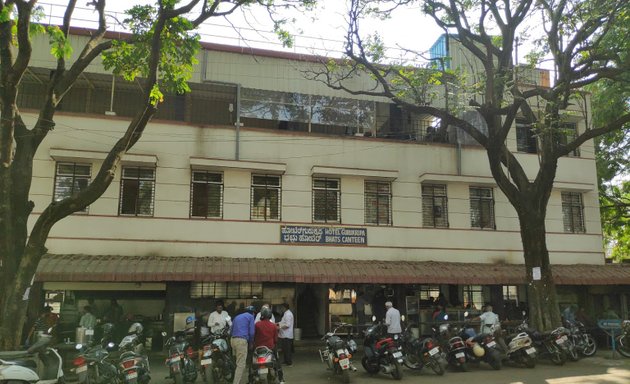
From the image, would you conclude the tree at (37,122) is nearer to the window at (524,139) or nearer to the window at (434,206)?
the window at (434,206)

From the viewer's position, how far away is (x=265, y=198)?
15930 mm

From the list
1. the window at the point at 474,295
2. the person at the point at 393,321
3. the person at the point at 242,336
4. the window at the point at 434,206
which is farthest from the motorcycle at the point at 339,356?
the window at the point at 474,295

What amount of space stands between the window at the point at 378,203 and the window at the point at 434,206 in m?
1.27

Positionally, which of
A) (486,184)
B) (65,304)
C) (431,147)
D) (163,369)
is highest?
(431,147)

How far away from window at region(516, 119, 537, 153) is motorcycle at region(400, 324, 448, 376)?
9912 mm

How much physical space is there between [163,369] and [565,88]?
12.4m

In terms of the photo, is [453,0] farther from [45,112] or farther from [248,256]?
[45,112]

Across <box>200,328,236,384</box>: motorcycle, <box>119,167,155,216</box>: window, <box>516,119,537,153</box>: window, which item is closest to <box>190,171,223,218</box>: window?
<box>119,167,155,216</box>: window

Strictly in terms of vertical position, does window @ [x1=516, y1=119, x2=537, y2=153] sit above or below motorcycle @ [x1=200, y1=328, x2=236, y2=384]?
above

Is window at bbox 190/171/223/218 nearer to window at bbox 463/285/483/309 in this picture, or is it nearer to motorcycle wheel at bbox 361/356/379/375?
motorcycle wheel at bbox 361/356/379/375

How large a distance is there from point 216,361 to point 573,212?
47.1 feet

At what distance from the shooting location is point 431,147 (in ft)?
57.7

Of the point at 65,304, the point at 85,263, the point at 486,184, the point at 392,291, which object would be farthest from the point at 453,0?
the point at 65,304

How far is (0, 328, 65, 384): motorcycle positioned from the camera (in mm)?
8211
